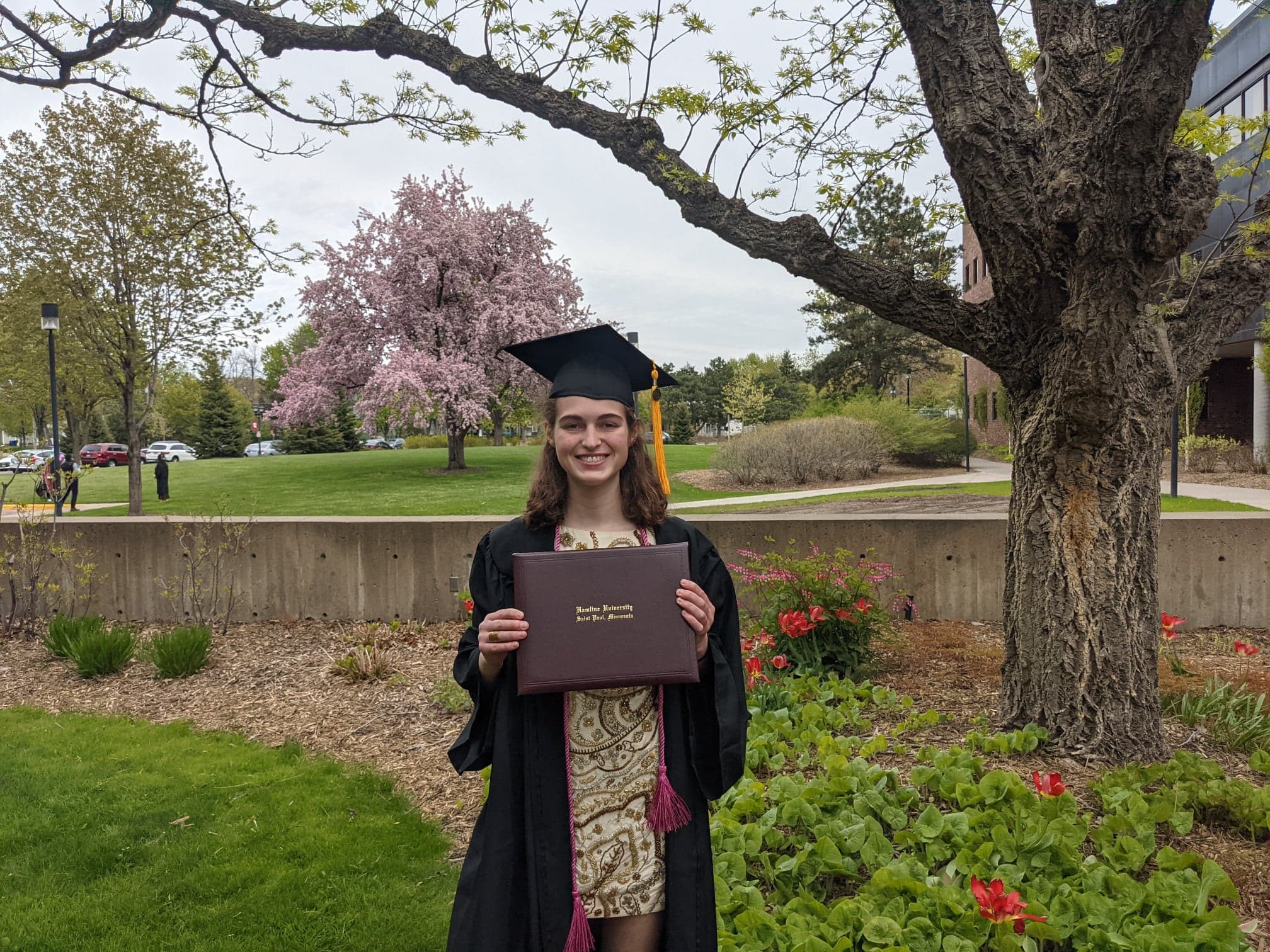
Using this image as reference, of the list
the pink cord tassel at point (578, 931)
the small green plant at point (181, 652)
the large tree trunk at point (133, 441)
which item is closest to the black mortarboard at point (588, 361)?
the pink cord tassel at point (578, 931)

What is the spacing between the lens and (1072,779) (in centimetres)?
330

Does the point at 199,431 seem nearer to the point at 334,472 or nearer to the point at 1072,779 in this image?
the point at 334,472

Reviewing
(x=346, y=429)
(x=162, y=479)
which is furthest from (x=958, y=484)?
(x=346, y=429)

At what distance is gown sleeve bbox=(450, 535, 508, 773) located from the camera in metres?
1.83

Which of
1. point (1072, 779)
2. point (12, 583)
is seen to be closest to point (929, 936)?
point (1072, 779)

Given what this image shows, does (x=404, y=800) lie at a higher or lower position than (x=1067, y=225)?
lower

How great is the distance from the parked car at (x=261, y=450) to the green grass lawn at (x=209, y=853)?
46.6 metres

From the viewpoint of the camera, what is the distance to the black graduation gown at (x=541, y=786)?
1746mm

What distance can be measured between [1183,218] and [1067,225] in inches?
16.7

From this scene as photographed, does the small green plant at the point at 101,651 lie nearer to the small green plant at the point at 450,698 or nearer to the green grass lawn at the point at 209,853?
the green grass lawn at the point at 209,853

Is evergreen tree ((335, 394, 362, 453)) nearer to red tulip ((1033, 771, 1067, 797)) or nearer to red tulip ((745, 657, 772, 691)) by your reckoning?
red tulip ((745, 657, 772, 691))


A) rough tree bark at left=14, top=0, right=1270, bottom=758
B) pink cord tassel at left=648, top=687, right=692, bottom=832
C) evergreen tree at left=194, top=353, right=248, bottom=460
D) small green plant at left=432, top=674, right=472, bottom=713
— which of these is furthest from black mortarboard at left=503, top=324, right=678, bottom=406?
evergreen tree at left=194, top=353, right=248, bottom=460

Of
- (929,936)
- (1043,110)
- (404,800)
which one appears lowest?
(404,800)

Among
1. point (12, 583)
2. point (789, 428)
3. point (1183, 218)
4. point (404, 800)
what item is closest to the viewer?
point (1183, 218)
